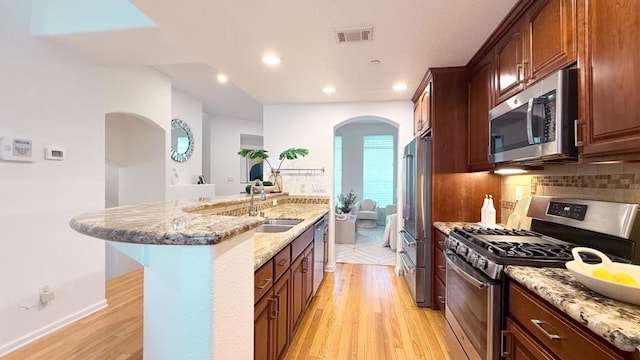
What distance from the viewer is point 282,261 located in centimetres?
179

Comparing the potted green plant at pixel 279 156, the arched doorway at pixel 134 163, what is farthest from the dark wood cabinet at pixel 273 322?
the arched doorway at pixel 134 163

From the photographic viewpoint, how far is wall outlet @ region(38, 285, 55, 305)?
2.27 meters

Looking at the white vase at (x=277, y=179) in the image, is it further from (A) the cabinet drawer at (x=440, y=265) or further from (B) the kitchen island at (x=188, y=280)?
(B) the kitchen island at (x=188, y=280)

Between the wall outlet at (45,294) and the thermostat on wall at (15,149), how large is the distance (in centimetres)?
104

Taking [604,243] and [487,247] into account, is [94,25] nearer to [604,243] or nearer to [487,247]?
[487,247]

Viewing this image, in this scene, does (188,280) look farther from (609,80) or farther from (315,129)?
(315,129)

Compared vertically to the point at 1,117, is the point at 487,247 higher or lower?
lower

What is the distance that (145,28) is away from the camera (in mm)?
2094

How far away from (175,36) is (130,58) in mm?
766

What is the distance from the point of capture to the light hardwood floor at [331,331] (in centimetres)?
209

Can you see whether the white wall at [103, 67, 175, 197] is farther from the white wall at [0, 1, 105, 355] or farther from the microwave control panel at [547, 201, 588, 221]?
the microwave control panel at [547, 201, 588, 221]

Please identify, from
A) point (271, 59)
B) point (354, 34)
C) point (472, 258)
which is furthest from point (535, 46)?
point (271, 59)

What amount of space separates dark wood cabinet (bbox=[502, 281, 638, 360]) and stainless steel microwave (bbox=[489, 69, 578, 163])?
0.72 metres

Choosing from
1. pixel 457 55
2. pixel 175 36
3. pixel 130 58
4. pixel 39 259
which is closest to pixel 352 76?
pixel 457 55
